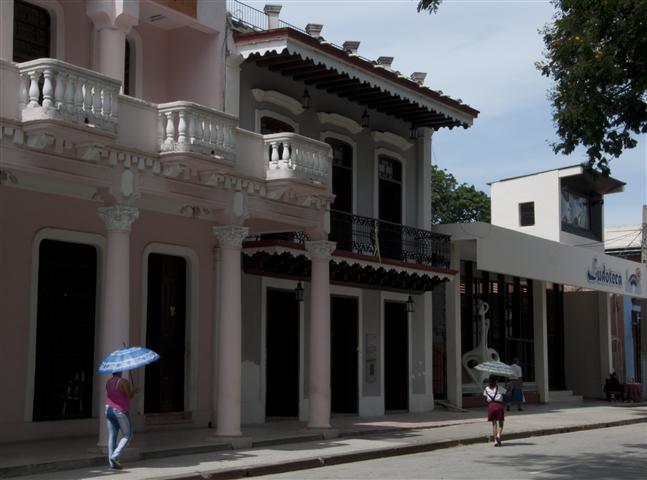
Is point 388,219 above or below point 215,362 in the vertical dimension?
above

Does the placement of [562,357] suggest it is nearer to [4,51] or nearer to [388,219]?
[388,219]

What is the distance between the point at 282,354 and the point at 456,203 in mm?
41190

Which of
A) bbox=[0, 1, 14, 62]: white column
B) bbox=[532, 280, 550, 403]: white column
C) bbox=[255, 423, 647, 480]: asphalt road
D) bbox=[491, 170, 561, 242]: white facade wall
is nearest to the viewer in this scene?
bbox=[255, 423, 647, 480]: asphalt road

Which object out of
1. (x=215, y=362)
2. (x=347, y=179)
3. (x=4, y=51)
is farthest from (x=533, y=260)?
(x=4, y=51)

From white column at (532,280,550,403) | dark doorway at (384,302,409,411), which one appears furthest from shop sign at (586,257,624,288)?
dark doorway at (384,302,409,411)

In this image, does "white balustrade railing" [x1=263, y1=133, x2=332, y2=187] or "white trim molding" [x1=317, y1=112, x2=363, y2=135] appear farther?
"white trim molding" [x1=317, y1=112, x2=363, y2=135]

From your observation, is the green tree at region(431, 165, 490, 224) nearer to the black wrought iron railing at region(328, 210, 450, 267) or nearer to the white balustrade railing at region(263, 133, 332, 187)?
the black wrought iron railing at region(328, 210, 450, 267)

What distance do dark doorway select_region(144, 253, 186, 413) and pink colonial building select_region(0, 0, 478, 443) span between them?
0.04 metres

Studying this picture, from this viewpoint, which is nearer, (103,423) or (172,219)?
(103,423)

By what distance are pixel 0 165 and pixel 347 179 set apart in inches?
465

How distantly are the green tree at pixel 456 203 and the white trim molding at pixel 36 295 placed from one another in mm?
44824

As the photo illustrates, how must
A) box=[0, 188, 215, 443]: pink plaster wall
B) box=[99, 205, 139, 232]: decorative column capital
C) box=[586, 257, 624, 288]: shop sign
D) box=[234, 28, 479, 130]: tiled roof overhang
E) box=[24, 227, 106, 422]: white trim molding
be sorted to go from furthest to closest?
box=[586, 257, 624, 288]: shop sign, box=[234, 28, 479, 130]: tiled roof overhang, box=[24, 227, 106, 422]: white trim molding, box=[0, 188, 215, 443]: pink plaster wall, box=[99, 205, 139, 232]: decorative column capital

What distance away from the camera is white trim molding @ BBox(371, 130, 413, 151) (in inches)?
973

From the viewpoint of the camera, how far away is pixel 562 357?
3647cm
